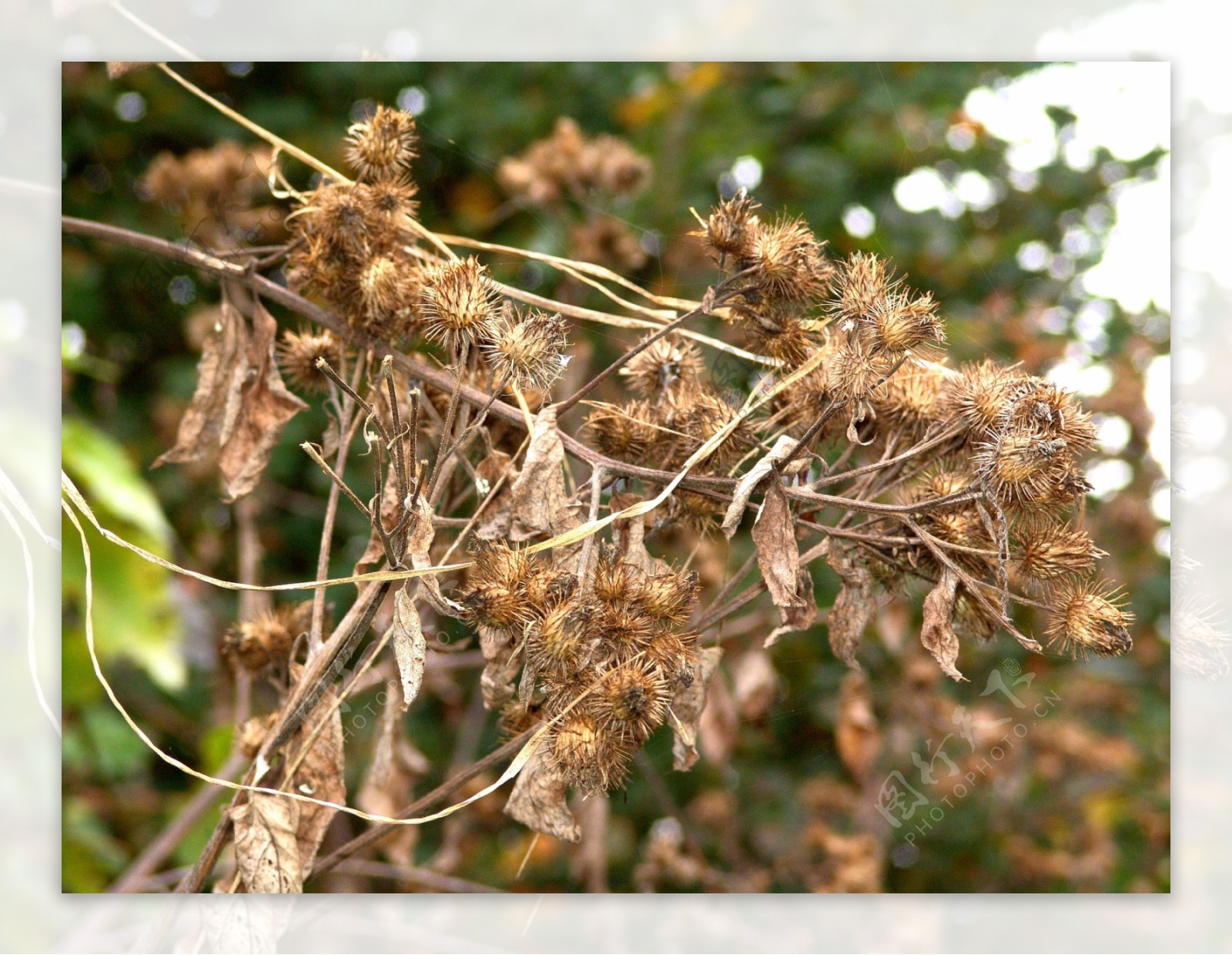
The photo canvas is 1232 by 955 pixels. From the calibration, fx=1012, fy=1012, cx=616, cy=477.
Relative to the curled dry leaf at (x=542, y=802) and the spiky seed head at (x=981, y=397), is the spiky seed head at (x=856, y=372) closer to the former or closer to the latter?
the spiky seed head at (x=981, y=397)

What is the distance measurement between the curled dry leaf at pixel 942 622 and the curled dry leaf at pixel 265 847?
1.68ft

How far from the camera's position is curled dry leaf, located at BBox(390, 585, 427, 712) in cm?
67

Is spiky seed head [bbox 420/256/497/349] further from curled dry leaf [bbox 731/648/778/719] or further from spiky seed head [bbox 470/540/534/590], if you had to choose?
curled dry leaf [bbox 731/648/778/719]

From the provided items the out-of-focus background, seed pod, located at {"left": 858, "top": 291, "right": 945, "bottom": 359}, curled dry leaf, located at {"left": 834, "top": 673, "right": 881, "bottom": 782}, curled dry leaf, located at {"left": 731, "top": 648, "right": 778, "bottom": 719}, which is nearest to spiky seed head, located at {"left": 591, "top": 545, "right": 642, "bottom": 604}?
seed pod, located at {"left": 858, "top": 291, "right": 945, "bottom": 359}

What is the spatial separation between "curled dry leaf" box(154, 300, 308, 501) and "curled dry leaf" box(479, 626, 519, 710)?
11.9 inches

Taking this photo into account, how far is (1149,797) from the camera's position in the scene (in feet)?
5.97

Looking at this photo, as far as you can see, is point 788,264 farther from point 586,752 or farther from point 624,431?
point 586,752

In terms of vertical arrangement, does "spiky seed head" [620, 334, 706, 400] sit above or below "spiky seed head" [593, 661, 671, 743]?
above

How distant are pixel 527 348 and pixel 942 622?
0.36 meters

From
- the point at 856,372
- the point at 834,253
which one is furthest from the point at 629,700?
the point at 834,253

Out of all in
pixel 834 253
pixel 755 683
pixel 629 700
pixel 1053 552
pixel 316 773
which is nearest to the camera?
pixel 629 700

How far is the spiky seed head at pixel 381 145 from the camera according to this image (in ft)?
2.60

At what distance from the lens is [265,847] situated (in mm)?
785

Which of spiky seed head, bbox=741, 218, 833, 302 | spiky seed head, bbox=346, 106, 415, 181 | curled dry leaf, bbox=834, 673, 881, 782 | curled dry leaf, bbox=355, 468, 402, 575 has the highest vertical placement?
spiky seed head, bbox=346, 106, 415, 181
